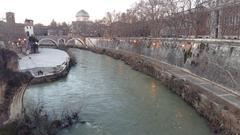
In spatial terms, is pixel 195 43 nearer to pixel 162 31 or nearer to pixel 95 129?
pixel 95 129

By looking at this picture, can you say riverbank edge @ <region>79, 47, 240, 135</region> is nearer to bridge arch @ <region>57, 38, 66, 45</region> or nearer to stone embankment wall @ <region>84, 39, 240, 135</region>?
stone embankment wall @ <region>84, 39, 240, 135</region>

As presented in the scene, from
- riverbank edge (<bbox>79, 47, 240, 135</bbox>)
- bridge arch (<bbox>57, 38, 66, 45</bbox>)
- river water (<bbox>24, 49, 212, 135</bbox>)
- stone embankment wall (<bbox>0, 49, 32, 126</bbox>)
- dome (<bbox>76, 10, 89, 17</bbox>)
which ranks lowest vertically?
river water (<bbox>24, 49, 212, 135</bbox>)

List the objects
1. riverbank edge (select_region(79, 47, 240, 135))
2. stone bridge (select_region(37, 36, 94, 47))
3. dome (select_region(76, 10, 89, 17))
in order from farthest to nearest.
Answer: dome (select_region(76, 10, 89, 17))
stone bridge (select_region(37, 36, 94, 47))
riverbank edge (select_region(79, 47, 240, 135))

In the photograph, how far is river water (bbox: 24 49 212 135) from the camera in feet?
32.8

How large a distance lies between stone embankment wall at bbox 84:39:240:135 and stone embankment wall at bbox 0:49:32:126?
6.76m

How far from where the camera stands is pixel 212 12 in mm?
26875

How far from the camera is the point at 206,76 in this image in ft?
49.1

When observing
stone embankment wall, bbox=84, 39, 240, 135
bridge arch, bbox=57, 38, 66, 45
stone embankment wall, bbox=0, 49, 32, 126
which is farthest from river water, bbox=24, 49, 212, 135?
bridge arch, bbox=57, 38, 66, 45

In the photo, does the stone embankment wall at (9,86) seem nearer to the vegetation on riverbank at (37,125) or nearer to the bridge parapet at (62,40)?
the vegetation on riverbank at (37,125)

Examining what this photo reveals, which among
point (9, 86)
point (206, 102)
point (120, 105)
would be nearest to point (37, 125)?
point (9, 86)

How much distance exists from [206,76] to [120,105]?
5496 millimetres

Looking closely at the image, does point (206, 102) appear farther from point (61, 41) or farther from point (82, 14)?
point (82, 14)

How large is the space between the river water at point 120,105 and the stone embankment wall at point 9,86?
8.28 feet

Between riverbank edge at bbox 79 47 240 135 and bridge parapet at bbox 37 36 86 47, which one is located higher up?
bridge parapet at bbox 37 36 86 47
